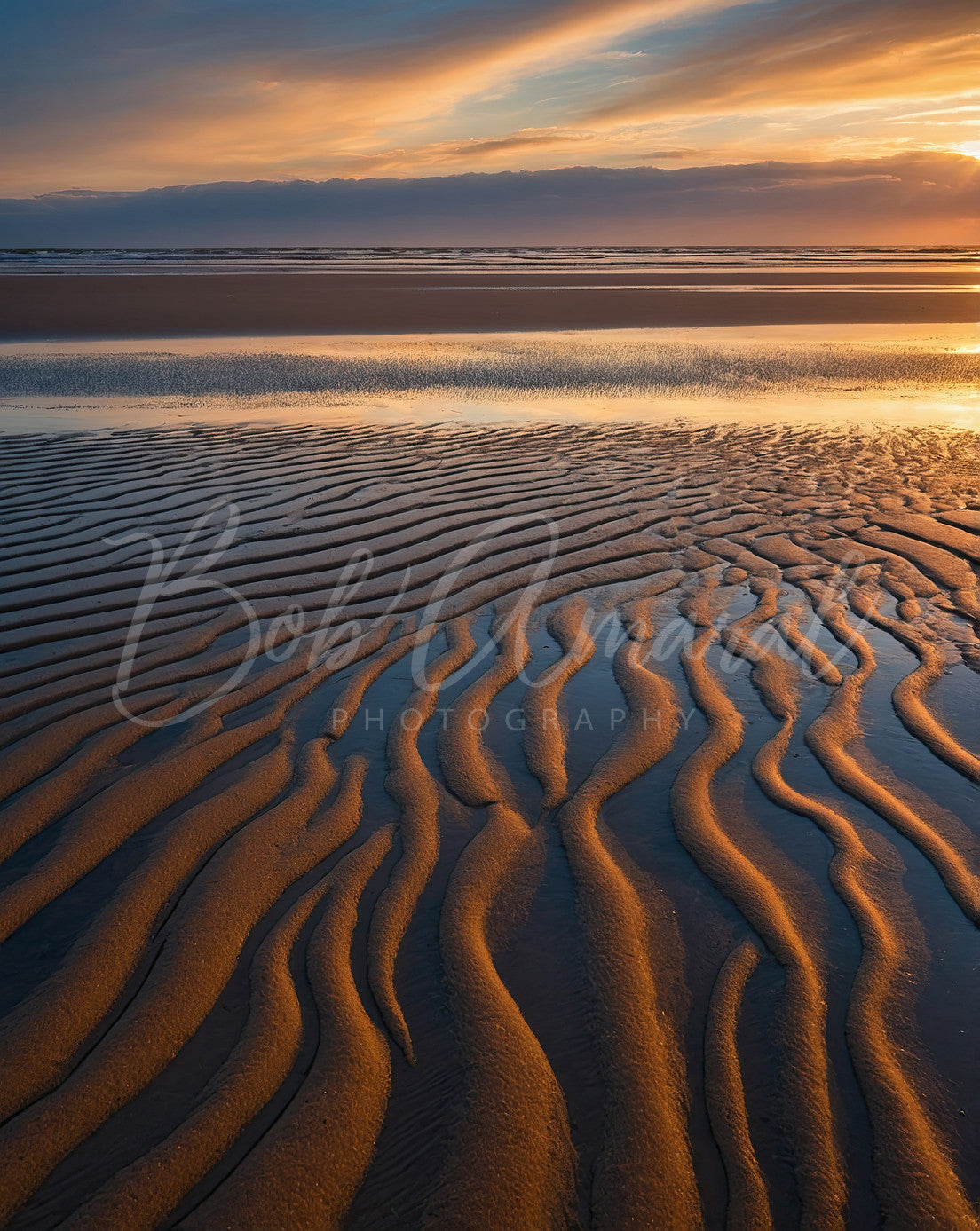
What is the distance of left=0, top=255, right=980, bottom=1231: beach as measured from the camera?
1991mm

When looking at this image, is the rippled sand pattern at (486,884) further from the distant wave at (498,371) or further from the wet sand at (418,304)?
the wet sand at (418,304)

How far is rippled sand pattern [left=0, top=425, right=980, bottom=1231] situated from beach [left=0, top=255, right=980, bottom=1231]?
13mm

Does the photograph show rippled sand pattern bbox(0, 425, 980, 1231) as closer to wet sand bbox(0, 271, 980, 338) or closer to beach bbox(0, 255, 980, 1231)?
beach bbox(0, 255, 980, 1231)

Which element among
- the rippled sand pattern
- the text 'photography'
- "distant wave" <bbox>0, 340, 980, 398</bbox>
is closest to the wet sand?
"distant wave" <bbox>0, 340, 980, 398</bbox>

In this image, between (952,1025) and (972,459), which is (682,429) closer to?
(972,459)

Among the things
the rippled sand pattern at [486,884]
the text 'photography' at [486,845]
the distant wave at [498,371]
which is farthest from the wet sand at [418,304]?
the rippled sand pattern at [486,884]

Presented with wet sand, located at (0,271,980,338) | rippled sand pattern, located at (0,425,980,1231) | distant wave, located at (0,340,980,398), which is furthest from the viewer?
wet sand, located at (0,271,980,338)

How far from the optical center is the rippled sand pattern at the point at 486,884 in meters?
1.97

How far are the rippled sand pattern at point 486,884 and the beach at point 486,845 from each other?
0.01 metres

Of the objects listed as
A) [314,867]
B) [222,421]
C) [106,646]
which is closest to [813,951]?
[314,867]

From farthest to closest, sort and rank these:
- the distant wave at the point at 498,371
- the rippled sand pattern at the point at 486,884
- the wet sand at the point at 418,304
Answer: the wet sand at the point at 418,304, the distant wave at the point at 498,371, the rippled sand pattern at the point at 486,884

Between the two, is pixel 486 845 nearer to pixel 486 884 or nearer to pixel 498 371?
pixel 486 884

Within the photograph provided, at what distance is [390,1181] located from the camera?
6.40 ft

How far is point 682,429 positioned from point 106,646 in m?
7.28
